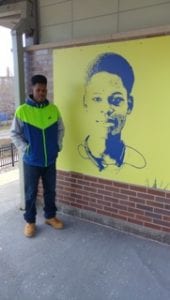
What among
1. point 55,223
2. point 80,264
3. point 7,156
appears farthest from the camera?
point 7,156

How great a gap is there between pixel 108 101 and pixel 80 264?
141cm

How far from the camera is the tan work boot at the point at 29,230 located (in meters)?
2.75

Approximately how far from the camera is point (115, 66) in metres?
2.55

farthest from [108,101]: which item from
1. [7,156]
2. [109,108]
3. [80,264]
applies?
[7,156]

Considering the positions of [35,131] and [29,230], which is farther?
[29,230]

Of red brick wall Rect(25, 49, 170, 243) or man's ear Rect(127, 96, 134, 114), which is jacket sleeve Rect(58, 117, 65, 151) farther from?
man's ear Rect(127, 96, 134, 114)

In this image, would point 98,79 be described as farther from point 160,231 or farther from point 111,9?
point 160,231

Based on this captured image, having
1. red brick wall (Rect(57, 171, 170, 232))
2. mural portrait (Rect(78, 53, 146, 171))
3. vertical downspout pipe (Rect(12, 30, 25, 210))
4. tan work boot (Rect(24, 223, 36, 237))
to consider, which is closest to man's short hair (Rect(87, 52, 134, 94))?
mural portrait (Rect(78, 53, 146, 171))

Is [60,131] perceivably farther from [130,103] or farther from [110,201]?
[110,201]

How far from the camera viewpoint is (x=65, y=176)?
10.2 ft

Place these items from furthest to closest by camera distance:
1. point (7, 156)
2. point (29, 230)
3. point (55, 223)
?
point (7, 156), point (55, 223), point (29, 230)

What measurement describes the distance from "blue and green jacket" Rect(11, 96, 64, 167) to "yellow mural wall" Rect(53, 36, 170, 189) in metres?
0.29

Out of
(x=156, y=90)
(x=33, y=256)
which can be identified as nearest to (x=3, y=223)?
(x=33, y=256)

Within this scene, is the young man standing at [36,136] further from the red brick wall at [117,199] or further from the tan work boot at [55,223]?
the red brick wall at [117,199]
